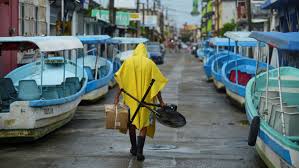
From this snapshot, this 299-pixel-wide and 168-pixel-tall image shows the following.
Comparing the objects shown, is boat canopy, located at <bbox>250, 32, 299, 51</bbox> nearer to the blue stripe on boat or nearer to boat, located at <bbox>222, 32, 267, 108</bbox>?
the blue stripe on boat

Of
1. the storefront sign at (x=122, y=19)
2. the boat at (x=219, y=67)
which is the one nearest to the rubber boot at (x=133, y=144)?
the boat at (x=219, y=67)

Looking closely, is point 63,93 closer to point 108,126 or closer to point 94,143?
point 94,143

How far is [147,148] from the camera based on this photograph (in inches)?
428

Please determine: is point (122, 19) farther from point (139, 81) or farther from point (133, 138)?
point (139, 81)

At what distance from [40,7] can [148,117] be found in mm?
16750

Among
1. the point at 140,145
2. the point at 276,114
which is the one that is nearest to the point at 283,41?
the point at 276,114

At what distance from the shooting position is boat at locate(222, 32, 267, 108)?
17.5 m

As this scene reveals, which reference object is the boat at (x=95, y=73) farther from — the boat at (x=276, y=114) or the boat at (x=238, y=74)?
the boat at (x=276, y=114)

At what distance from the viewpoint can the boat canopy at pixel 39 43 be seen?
11.3m

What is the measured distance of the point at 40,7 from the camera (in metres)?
25.4

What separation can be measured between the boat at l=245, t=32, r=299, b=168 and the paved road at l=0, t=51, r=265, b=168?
758mm

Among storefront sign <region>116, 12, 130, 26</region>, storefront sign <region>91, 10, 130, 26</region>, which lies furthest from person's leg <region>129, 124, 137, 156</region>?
storefront sign <region>116, 12, 130, 26</region>

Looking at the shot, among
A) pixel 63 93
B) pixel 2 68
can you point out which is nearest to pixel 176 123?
pixel 63 93

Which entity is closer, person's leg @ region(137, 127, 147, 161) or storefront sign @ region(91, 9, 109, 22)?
person's leg @ region(137, 127, 147, 161)
